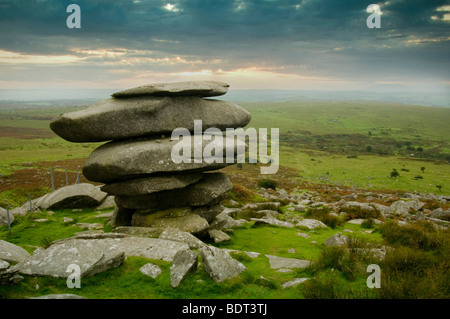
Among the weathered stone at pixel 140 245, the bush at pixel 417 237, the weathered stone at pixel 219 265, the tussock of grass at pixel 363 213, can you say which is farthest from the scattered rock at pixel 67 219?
the tussock of grass at pixel 363 213

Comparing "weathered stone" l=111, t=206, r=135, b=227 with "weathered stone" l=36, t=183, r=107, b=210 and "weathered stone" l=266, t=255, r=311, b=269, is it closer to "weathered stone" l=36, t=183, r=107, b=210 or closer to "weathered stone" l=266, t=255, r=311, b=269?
"weathered stone" l=36, t=183, r=107, b=210

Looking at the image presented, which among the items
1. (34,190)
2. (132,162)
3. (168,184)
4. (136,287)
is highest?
(132,162)

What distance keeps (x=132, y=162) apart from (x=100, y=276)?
6.96 meters

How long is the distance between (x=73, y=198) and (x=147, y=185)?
8988 mm

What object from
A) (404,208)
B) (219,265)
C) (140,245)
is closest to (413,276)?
(219,265)

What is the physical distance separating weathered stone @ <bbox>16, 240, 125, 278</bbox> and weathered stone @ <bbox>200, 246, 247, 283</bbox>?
114 inches

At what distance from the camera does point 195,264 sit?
9.55 meters

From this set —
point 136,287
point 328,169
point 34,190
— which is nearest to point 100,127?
point 136,287

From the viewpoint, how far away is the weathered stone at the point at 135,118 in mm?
15328

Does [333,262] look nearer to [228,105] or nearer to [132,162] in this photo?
[132,162]

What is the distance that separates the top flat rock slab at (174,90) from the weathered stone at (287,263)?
31.2 feet

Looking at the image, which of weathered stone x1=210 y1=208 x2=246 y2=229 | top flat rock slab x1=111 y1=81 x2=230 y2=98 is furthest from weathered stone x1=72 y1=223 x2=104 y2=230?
top flat rock slab x1=111 y1=81 x2=230 y2=98

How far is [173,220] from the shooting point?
16797mm

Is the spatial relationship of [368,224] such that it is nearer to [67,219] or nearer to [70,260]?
[70,260]
